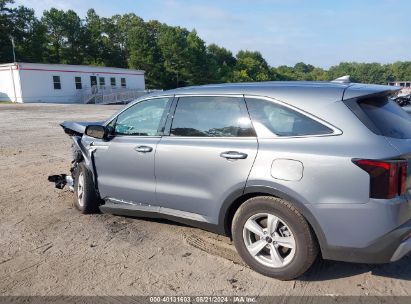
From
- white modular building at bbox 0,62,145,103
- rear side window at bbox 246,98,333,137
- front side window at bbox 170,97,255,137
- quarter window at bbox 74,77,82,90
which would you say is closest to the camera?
rear side window at bbox 246,98,333,137

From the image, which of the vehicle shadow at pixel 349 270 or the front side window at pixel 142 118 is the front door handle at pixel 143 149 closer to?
the front side window at pixel 142 118

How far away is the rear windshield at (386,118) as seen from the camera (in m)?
3.18

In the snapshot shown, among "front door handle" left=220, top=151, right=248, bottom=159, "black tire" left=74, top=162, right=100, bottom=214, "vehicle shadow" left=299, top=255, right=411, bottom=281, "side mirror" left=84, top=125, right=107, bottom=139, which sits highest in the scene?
"side mirror" left=84, top=125, right=107, bottom=139

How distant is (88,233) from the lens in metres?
4.66

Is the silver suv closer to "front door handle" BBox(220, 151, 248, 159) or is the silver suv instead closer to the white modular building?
"front door handle" BBox(220, 151, 248, 159)

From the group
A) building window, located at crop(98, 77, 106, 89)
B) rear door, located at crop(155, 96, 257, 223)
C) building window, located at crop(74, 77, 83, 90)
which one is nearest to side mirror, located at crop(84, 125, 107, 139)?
rear door, located at crop(155, 96, 257, 223)

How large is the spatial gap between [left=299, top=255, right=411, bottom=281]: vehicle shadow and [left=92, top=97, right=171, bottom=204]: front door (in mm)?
1794

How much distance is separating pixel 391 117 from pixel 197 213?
195cm

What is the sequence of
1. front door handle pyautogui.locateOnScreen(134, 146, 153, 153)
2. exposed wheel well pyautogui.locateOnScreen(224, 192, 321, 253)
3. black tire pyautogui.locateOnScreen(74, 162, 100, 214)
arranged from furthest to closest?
black tire pyautogui.locateOnScreen(74, 162, 100, 214) < front door handle pyautogui.locateOnScreen(134, 146, 153, 153) < exposed wheel well pyautogui.locateOnScreen(224, 192, 321, 253)

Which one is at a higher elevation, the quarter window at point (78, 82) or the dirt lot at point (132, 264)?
the quarter window at point (78, 82)

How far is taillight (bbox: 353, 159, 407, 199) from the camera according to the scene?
2934mm

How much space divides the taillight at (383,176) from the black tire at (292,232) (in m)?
0.62

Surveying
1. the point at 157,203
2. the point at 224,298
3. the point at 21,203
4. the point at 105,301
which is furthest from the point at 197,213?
the point at 21,203

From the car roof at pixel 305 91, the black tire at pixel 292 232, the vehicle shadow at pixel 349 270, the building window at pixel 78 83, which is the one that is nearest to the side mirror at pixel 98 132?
the car roof at pixel 305 91
